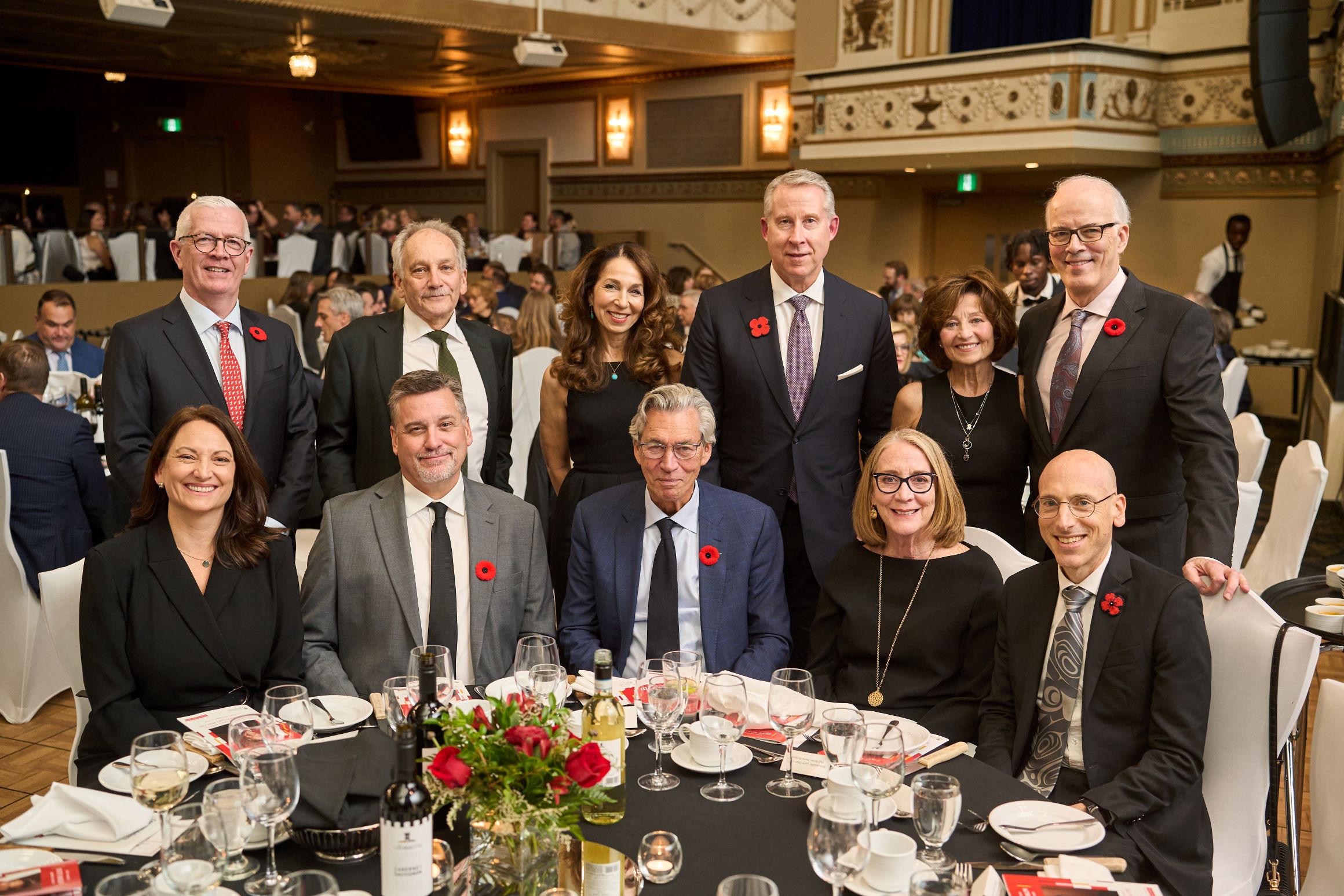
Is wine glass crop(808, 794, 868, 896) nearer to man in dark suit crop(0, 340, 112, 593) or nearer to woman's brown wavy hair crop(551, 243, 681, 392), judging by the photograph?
woman's brown wavy hair crop(551, 243, 681, 392)

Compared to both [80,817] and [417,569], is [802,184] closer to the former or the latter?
[417,569]

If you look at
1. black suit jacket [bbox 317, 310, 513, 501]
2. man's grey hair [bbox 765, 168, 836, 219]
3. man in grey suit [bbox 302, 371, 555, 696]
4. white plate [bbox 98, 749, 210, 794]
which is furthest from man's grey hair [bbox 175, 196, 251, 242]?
white plate [bbox 98, 749, 210, 794]

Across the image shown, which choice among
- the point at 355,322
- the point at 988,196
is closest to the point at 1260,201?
the point at 988,196

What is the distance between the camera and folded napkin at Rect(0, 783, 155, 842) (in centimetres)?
176

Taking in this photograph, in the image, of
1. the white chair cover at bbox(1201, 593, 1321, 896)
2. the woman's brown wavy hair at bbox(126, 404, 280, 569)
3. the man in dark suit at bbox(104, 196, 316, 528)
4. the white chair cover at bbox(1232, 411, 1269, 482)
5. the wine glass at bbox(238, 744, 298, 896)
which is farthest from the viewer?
the white chair cover at bbox(1232, 411, 1269, 482)

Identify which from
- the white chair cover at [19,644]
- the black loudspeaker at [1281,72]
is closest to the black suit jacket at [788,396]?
the white chair cover at [19,644]

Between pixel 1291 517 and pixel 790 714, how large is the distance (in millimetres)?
2896

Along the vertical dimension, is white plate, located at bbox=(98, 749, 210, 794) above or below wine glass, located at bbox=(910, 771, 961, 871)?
below

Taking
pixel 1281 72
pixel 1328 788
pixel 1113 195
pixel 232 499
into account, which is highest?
pixel 1281 72

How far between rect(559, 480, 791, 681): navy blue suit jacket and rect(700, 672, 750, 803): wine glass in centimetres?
79

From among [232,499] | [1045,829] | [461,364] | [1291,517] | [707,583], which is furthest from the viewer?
[1291,517]

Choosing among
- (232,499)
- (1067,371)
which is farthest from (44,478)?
(1067,371)

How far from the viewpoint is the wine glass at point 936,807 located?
1.63 meters

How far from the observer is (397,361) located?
346 centimetres
